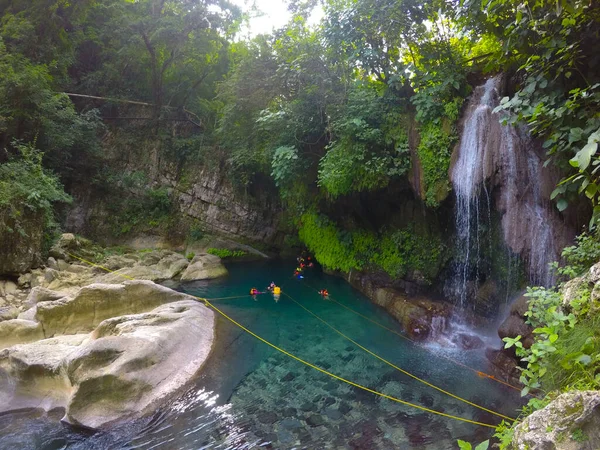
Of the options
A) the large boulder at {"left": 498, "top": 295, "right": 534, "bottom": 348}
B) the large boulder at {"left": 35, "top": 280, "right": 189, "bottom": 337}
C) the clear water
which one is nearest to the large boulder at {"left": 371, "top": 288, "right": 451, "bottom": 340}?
the clear water

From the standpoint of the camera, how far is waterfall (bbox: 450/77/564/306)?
7.46m

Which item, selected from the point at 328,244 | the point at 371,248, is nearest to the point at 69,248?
the point at 328,244

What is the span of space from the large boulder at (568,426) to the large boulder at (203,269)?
504 inches

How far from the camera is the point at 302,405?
6000mm

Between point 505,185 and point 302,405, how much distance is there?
6.19 meters

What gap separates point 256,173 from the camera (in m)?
17.0

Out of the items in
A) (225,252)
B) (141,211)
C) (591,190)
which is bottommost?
(225,252)

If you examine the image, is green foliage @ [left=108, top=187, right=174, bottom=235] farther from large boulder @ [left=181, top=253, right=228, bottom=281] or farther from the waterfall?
the waterfall

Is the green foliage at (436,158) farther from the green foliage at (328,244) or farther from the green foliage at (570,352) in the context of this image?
the green foliage at (570,352)

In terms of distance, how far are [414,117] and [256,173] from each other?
8933 millimetres

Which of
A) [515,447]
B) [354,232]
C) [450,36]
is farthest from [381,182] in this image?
[515,447]

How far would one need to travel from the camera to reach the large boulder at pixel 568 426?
213 cm

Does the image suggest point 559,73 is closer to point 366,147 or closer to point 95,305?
point 366,147

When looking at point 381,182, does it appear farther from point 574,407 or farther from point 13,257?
point 13,257
